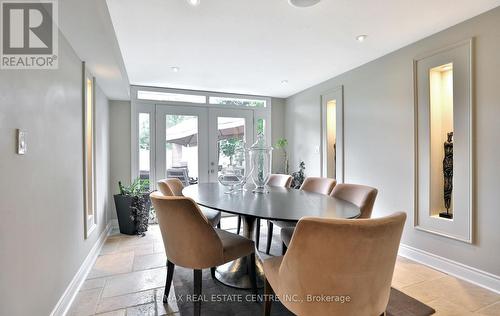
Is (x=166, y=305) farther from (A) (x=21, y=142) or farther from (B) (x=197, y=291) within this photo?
(A) (x=21, y=142)

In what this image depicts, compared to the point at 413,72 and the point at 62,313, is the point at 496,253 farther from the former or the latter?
the point at 62,313

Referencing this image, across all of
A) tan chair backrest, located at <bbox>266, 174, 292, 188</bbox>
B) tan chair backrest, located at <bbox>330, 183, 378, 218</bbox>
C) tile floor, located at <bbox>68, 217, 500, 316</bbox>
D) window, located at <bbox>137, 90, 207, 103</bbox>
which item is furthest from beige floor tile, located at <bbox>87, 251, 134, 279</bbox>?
window, located at <bbox>137, 90, 207, 103</bbox>

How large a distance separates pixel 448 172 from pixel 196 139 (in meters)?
3.72

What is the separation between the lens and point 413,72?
9.39 ft

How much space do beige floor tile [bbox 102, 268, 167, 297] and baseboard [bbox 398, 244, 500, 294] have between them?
8.77 ft

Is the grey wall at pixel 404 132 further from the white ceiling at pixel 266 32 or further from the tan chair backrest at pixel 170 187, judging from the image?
the tan chair backrest at pixel 170 187

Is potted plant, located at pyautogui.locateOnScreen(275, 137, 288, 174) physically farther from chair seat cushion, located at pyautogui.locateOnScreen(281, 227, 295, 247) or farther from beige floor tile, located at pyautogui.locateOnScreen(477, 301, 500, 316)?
beige floor tile, located at pyautogui.locateOnScreen(477, 301, 500, 316)

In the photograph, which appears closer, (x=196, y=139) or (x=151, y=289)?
(x=151, y=289)

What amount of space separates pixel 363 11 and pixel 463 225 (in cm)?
216

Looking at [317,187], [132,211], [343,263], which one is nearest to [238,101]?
[132,211]

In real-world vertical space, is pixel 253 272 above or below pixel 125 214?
below

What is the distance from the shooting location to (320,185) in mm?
2781

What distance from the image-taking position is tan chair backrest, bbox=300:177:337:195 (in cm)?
265

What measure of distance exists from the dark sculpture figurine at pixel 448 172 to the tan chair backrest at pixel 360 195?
1.24m
